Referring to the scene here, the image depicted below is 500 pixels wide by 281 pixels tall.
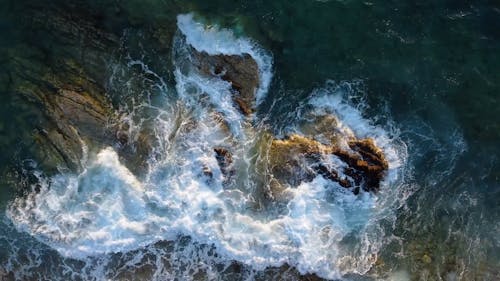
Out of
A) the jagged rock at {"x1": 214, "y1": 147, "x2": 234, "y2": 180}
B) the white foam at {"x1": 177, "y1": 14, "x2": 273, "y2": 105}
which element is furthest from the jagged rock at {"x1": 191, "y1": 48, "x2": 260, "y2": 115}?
the jagged rock at {"x1": 214, "y1": 147, "x2": 234, "y2": 180}

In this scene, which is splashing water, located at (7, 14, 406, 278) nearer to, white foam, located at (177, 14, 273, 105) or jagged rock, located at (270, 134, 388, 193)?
white foam, located at (177, 14, 273, 105)

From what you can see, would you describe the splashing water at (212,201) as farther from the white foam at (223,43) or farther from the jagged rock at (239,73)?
the jagged rock at (239,73)

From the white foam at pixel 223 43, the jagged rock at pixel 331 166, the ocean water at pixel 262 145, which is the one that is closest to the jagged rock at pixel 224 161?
the ocean water at pixel 262 145

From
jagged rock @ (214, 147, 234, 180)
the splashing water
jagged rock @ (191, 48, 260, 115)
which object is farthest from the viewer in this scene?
jagged rock @ (191, 48, 260, 115)

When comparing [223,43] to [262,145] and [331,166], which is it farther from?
[331,166]

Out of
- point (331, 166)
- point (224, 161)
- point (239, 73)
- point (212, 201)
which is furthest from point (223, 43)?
point (331, 166)

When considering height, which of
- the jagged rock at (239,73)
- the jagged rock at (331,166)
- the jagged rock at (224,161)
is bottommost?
the jagged rock at (331,166)
